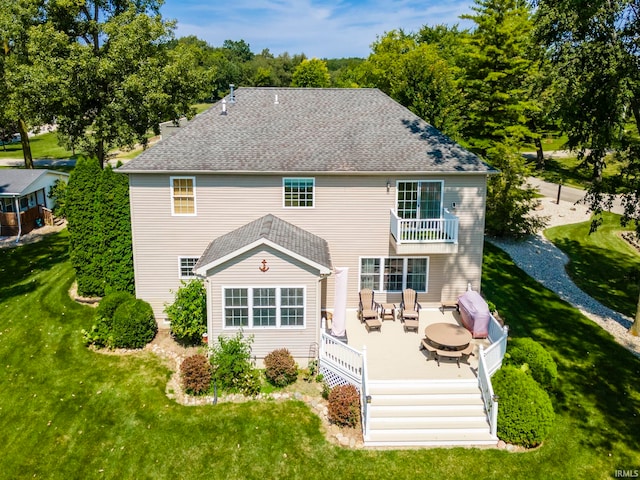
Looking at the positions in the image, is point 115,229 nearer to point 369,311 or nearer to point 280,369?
point 280,369

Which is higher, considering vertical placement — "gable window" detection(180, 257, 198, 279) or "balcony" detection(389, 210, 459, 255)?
"balcony" detection(389, 210, 459, 255)

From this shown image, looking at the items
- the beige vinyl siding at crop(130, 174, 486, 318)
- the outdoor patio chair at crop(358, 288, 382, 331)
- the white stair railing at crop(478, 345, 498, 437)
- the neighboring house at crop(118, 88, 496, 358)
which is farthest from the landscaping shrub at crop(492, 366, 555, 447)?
the beige vinyl siding at crop(130, 174, 486, 318)

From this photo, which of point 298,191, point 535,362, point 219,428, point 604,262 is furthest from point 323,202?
point 604,262

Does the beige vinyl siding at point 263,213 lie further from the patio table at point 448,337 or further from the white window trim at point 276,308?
the patio table at point 448,337

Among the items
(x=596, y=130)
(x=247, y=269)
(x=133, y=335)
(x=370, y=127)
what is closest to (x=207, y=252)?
(x=247, y=269)

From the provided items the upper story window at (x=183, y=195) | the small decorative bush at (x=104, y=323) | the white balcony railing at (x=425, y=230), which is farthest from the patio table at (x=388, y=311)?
the small decorative bush at (x=104, y=323)

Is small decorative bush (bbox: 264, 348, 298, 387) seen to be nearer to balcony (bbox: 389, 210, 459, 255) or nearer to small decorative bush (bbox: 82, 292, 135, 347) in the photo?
balcony (bbox: 389, 210, 459, 255)

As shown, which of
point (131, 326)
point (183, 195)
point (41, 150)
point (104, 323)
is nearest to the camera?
point (131, 326)
